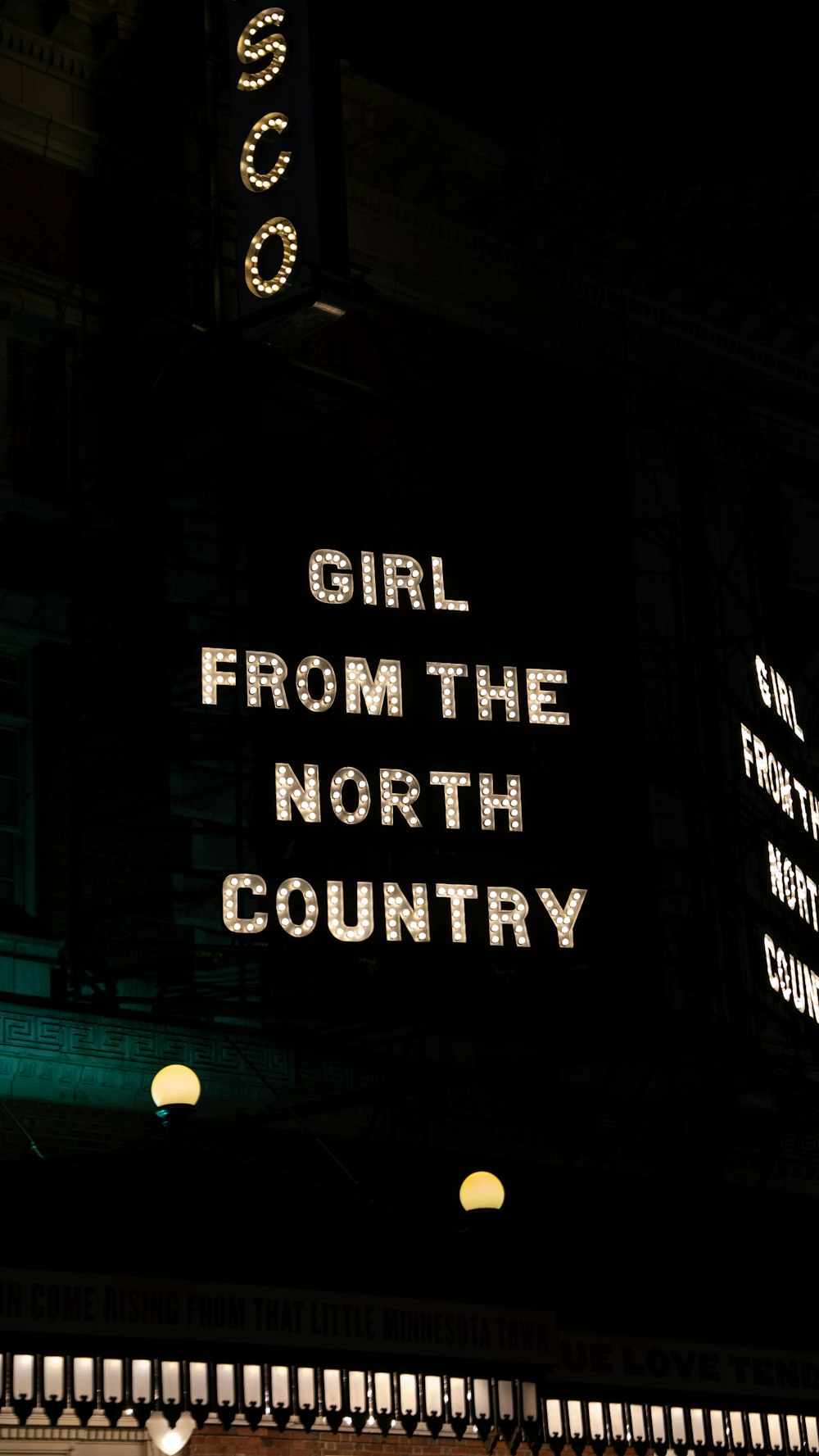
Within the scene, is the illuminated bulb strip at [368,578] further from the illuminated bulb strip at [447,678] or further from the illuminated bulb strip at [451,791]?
the illuminated bulb strip at [451,791]

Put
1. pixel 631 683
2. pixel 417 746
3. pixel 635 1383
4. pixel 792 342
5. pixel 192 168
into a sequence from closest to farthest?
pixel 635 1383 → pixel 417 746 → pixel 192 168 → pixel 631 683 → pixel 792 342

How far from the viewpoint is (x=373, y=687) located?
69.3 feet

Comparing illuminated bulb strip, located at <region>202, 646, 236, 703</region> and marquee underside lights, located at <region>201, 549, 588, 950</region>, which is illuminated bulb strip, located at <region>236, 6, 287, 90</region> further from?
illuminated bulb strip, located at <region>202, 646, 236, 703</region>

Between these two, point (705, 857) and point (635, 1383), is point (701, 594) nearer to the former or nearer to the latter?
point (705, 857)

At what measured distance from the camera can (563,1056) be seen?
2133 cm

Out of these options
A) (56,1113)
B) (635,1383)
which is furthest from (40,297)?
(635,1383)

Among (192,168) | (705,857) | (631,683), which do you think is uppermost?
(192,168)

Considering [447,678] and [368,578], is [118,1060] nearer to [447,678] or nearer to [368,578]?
[447,678]

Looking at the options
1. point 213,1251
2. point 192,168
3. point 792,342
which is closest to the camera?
point 213,1251

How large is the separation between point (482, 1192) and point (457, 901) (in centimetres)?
349

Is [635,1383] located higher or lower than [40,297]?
lower

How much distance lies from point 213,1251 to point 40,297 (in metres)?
9.65

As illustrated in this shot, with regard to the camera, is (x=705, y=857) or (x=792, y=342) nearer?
(x=705, y=857)

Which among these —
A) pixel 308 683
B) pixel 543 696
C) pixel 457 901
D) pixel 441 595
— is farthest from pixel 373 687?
pixel 457 901
